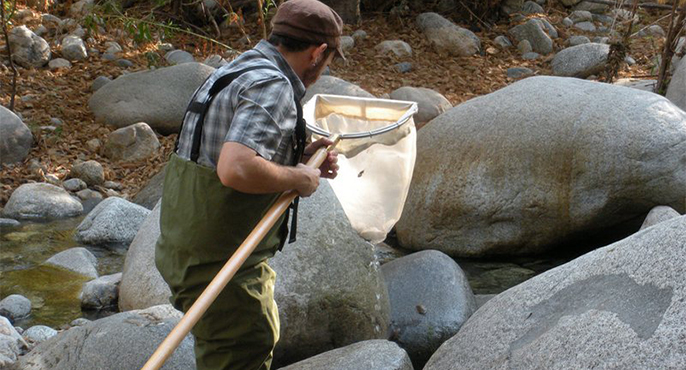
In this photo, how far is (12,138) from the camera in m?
8.36

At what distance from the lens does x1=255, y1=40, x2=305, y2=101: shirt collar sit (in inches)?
115

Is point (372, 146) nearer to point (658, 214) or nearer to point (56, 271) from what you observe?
point (658, 214)

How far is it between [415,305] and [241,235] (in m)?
2.45

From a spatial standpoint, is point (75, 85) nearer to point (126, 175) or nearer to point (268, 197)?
point (126, 175)

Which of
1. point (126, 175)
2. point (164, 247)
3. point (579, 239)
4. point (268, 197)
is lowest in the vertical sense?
point (126, 175)

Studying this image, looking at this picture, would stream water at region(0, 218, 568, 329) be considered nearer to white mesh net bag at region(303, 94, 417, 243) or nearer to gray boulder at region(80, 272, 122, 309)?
gray boulder at region(80, 272, 122, 309)

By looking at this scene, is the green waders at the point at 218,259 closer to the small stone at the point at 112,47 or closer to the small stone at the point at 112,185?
the small stone at the point at 112,185

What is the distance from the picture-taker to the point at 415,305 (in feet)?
17.2

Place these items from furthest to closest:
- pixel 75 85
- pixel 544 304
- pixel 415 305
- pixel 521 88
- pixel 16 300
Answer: pixel 75 85 → pixel 521 88 → pixel 16 300 → pixel 415 305 → pixel 544 304

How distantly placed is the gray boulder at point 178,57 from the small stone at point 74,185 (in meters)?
2.76

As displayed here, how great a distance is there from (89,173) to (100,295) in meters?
2.85

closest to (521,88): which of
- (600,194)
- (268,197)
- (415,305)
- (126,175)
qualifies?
(600,194)

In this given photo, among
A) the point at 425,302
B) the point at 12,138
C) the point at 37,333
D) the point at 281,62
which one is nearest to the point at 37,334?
the point at 37,333

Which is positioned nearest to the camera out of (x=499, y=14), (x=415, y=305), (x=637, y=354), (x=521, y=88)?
(x=637, y=354)
